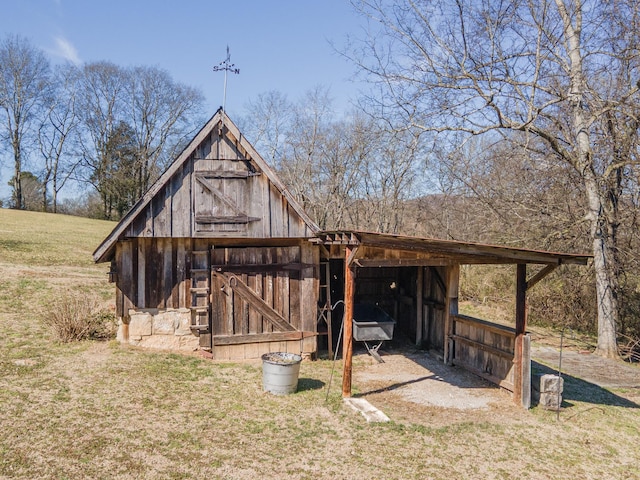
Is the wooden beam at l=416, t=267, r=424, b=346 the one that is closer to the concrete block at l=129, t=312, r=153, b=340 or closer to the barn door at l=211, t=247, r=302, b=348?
the barn door at l=211, t=247, r=302, b=348

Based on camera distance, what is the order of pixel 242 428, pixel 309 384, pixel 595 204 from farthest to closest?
pixel 595 204
pixel 309 384
pixel 242 428

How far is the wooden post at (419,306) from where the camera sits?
41.4 ft

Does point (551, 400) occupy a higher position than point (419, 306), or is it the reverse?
point (419, 306)

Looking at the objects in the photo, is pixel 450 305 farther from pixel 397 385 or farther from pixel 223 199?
pixel 223 199

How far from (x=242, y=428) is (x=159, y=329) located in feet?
14.0

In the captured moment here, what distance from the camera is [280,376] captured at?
8.26 metres

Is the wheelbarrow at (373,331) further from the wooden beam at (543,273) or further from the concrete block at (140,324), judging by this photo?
the concrete block at (140,324)

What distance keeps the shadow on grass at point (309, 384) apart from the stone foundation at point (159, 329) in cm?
274

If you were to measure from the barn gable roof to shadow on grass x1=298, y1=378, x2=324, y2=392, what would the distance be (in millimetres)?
3098

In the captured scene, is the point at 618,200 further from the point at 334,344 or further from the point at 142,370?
the point at 142,370

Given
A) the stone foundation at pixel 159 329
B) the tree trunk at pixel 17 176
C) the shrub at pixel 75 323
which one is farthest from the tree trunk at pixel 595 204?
the tree trunk at pixel 17 176

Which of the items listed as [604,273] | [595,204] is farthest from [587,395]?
[595,204]

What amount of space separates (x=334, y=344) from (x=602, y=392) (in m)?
5.95

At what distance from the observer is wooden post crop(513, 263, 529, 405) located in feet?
26.8
